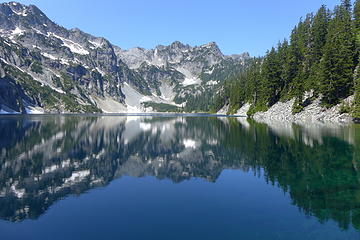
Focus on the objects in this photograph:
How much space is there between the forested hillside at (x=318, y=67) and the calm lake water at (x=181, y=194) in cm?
5445

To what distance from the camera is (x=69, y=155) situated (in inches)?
1195

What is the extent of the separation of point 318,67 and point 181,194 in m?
91.9

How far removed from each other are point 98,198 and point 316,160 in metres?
20.4

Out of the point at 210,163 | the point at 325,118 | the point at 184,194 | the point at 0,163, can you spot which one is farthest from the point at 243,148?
the point at 325,118

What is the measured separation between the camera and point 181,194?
58.6ft

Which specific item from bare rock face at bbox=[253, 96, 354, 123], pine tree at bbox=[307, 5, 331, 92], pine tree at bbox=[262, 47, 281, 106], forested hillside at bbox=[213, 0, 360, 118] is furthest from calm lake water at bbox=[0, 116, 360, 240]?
pine tree at bbox=[262, 47, 281, 106]

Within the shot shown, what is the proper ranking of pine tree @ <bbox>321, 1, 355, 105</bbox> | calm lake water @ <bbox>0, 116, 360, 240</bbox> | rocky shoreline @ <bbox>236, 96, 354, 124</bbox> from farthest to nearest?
pine tree @ <bbox>321, 1, 355, 105</bbox> < rocky shoreline @ <bbox>236, 96, 354, 124</bbox> < calm lake water @ <bbox>0, 116, 360, 240</bbox>

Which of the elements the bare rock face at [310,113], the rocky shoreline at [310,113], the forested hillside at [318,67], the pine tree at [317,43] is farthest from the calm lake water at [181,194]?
the pine tree at [317,43]

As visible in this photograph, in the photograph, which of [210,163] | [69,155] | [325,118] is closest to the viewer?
[210,163]

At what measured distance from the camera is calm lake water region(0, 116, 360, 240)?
39.5ft

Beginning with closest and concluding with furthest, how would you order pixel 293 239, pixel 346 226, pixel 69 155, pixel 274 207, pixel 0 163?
pixel 293 239 < pixel 346 226 < pixel 274 207 < pixel 0 163 < pixel 69 155

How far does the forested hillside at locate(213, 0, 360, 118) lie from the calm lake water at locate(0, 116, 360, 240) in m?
54.4

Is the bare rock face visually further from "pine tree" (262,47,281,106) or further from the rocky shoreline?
"pine tree" (262,47,281,106)

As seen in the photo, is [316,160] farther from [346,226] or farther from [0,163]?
[0,163]
